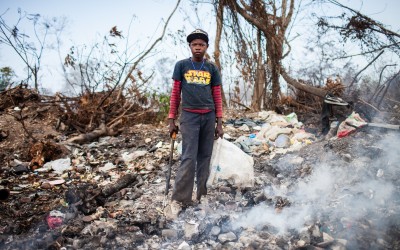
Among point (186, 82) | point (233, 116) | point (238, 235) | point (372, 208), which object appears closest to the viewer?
point (238, 235)

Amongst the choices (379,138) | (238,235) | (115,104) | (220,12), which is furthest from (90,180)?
(220,12)

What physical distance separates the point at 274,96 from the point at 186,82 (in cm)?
629

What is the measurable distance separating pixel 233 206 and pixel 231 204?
5cm

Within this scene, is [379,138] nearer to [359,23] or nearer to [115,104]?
[359,23]

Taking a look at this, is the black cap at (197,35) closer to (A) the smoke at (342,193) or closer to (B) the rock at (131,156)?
(A) the smoke at (342,193)

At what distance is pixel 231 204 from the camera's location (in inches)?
128

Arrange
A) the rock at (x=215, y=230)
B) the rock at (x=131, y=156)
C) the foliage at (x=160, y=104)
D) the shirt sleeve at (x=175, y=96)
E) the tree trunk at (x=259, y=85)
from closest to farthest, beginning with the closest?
the rock at (x=215, y=230)
the shirt sleeve at (x=175, y=96)
the rock at (x=131, y=156)
the tree trunk at (x=259, y=85)
the foliage at (x=160, y=104)

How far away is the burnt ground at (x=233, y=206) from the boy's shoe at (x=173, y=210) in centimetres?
5

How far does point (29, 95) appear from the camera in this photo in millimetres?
7633

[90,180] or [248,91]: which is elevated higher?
[248,91]

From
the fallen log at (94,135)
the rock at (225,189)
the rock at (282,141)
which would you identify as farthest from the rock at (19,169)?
the rock at (282,141)

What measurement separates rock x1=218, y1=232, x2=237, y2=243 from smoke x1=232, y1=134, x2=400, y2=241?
0.17 m

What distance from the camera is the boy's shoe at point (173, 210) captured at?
2973mm

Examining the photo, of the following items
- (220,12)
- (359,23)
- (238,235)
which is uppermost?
(220,12)
